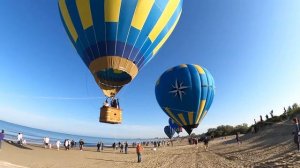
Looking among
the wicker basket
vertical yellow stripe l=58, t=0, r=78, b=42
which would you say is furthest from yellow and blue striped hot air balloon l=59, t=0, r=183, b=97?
the wicker basket

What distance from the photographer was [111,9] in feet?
40.9

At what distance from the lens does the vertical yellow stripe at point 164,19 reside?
46.2 ft

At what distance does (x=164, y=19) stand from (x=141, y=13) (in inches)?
75.5

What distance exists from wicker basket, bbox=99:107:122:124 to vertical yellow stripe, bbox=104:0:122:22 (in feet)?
14.7

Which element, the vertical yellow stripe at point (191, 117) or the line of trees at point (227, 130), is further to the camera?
the line of trees at point (227, 130)

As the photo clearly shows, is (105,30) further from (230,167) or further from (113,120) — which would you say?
(230,167)

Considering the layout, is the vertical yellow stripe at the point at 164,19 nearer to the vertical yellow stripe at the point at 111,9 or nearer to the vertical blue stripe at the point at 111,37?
the vertical blue stripe at the point at 111,37

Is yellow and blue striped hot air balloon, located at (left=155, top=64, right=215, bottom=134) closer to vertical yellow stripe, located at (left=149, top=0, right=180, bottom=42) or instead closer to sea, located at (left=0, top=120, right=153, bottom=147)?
vertical yellow stripe, located at (left=149, top=0, right=180, bottom=42)

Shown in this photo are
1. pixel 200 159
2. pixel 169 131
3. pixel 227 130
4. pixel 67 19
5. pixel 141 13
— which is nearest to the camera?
pixel 141 13

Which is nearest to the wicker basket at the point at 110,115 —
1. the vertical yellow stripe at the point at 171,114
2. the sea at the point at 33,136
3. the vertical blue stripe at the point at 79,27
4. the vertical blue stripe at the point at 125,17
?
the vertical blue stripe at the point at 79,27

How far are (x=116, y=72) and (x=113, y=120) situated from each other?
258 centimetres

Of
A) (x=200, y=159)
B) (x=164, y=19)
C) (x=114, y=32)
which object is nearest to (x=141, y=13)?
(x=114, y=32)

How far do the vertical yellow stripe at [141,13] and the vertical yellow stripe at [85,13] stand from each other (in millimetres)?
2161

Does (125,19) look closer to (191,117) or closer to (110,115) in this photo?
(110,115)
